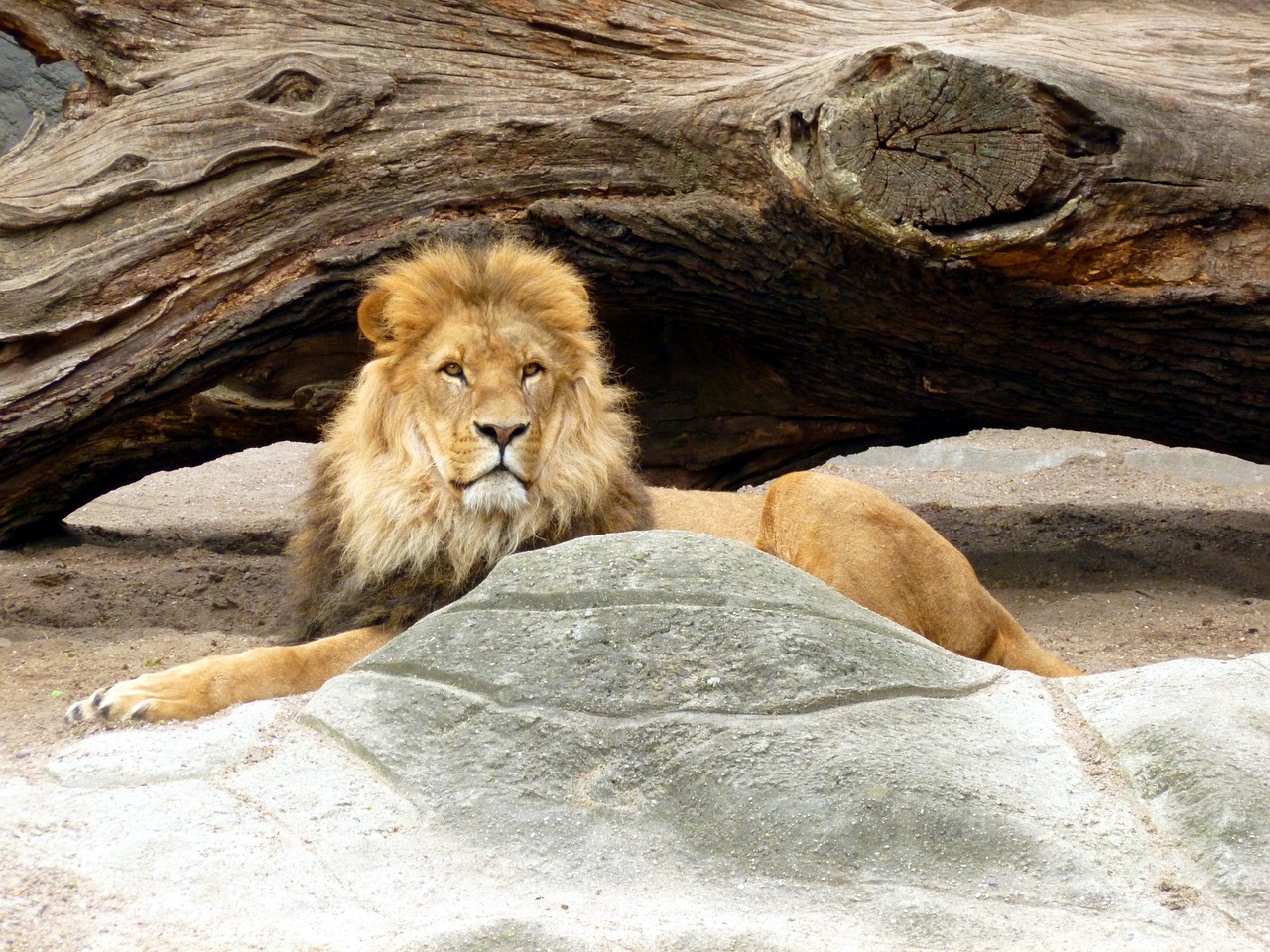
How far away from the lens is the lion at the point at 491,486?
399cm

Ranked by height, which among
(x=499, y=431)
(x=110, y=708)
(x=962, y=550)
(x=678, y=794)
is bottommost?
(x=962, y=550)

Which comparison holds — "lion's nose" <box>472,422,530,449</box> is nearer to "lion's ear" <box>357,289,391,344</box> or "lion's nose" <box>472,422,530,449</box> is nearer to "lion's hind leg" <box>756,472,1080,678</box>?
"lion's ear" <box>357,289,391,344</box>

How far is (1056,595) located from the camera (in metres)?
5.68

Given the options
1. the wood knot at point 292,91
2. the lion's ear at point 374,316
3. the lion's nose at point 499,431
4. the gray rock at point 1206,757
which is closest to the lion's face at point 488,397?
the lion's nose at point 499,431

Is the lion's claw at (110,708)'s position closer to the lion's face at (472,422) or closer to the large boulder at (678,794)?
the large boulder at (678,794)

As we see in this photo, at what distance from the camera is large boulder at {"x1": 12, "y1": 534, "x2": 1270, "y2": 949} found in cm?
215

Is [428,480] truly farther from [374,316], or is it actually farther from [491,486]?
[374,316]

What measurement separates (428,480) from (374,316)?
0.58 meters

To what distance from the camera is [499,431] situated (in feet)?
12.8

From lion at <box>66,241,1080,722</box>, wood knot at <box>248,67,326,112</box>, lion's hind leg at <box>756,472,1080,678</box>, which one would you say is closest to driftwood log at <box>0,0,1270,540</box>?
wood knot at <box>248,67,326,112</box>

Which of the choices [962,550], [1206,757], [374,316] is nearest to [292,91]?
[374,316]

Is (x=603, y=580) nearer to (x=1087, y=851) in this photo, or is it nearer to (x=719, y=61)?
(x=1087, y=851)

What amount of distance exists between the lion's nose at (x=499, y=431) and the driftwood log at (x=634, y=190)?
1370 millimetres

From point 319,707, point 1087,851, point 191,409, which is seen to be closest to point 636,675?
point 319,707
